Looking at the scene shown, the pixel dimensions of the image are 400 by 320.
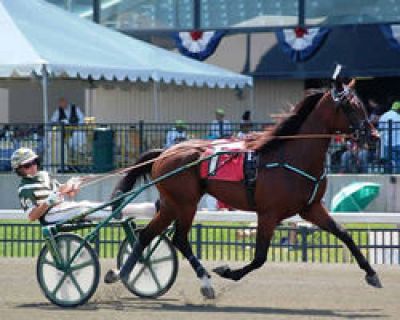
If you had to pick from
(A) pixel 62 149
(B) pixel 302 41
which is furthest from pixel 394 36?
(A) pixel 62 149

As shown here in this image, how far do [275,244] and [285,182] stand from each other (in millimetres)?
3904

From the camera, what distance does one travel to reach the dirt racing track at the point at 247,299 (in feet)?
34.5

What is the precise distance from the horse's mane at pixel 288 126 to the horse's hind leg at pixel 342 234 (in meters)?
0.63

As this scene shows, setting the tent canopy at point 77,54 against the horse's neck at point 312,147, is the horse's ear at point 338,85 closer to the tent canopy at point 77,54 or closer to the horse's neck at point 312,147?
the horse's neck at point 312,147

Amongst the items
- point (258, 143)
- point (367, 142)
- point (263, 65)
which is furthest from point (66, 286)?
point (263, 65)

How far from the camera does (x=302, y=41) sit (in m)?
29.6

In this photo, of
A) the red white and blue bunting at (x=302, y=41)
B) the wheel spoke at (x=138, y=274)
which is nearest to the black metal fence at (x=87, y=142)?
the red white and blue bunting at (x=302, y=41)

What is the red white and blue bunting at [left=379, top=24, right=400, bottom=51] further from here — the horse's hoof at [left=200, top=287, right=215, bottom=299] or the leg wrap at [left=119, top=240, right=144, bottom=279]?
the horse's hoof at [left=200, top=287, right=215, bottom=299]

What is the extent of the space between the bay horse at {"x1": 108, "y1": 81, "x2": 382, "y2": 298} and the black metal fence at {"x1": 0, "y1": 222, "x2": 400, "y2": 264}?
299 centimetres

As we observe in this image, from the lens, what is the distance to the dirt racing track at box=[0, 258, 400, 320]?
10.5m

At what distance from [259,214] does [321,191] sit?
560mm

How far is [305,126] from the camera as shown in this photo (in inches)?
442

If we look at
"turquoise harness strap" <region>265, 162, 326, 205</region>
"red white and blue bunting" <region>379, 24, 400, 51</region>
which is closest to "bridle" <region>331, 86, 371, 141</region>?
"turquoise harness strap" <region>265, 162, 326, 205</region>

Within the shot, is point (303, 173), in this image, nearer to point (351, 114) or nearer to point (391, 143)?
point (351, 114)
